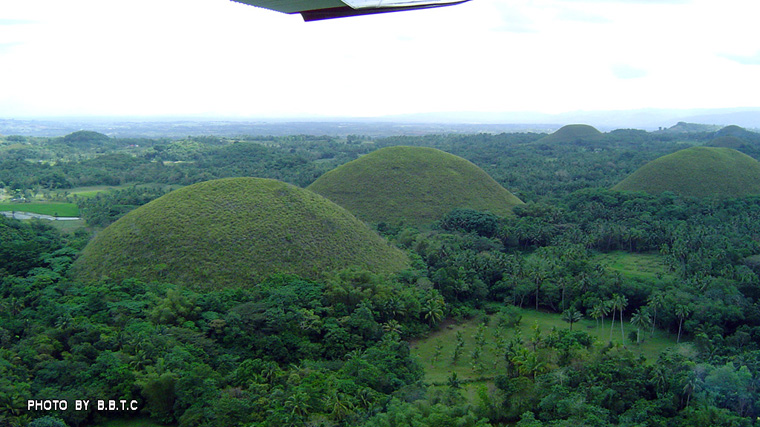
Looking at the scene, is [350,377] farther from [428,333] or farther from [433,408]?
[428,333]

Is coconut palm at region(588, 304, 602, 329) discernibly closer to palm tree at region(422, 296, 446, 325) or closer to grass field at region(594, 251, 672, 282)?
palm tree at region(422, 296, 446, 325)

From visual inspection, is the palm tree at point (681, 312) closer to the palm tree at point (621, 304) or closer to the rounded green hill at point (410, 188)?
the palm tree at point (621, 304)

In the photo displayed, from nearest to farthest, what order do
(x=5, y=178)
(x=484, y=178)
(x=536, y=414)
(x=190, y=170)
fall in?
(x=536, y=414)
(x=484, y=178)
(x=5, y=178)
(x=190, y=170)

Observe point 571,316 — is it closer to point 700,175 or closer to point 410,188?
point 410,188

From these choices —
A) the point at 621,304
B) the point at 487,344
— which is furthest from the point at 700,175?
the point at 487,344

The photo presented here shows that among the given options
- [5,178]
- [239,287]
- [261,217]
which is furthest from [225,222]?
[5,178]

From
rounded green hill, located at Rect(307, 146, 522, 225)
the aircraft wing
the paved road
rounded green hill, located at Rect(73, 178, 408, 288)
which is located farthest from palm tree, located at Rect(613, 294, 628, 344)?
the paved road
